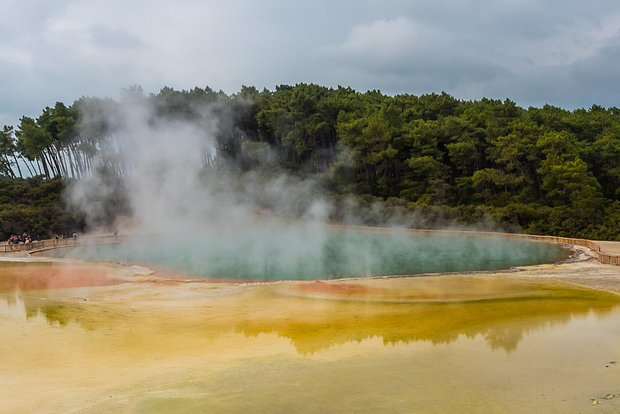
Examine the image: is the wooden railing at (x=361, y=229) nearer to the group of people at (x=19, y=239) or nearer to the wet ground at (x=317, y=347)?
the group of people at (x=19, y=239)

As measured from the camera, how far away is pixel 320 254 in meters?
28.6

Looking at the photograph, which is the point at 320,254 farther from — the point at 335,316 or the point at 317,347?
the point at 317,347

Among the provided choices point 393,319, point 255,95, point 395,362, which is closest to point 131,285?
point 393,319

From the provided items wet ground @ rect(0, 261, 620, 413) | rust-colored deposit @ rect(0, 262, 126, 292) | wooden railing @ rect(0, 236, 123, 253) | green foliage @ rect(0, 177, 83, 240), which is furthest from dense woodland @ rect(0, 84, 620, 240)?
wet ground @ rect(0, 261, 620, 413)

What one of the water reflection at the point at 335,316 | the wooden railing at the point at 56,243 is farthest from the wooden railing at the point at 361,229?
the water reflection at the point at 335,316

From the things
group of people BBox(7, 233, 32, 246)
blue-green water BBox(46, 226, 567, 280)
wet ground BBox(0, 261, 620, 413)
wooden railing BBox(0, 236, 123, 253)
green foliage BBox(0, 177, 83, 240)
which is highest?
green foliage BBox(0, 177, 83, 240)

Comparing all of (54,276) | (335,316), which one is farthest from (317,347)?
(54,276)

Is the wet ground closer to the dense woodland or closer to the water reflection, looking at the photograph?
the water reflection

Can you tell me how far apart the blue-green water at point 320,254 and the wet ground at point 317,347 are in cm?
402

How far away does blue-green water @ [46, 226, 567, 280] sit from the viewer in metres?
23.2

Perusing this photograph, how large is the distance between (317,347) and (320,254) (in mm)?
17197

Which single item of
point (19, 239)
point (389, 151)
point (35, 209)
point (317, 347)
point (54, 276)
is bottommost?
point (317, 347)

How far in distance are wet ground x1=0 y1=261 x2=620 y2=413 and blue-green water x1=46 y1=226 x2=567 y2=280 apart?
4.02m

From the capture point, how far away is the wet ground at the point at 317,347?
Answer: 27.3ft
